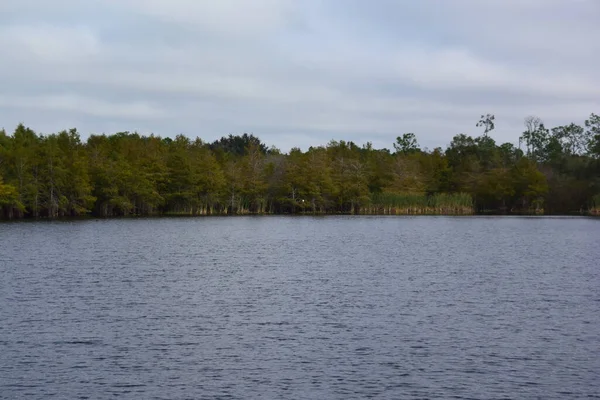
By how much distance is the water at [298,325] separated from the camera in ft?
59.8

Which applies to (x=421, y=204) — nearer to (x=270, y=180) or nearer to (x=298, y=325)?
(x=270, y=180)

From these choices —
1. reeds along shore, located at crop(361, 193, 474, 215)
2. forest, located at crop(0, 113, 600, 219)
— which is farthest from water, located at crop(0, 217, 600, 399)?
reeds along shore, located at crop(361, 193, 474, 215)

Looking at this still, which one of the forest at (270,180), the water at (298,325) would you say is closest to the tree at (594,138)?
the forest at (270,180)

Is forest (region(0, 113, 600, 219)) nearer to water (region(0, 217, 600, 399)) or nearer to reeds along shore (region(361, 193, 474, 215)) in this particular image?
reeds along shore (region(361, 193, 474, 215))

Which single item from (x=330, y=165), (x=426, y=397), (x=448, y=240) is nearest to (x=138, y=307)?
(x=426, y=397)

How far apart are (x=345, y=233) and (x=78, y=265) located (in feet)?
113

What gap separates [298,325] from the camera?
974 inches

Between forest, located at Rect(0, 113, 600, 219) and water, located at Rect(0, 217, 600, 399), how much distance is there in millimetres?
48585

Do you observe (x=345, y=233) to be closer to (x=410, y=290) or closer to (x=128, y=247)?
(x=128, y=247)

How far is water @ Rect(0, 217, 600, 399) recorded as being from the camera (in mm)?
18219

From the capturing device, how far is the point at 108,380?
1838 centimetres

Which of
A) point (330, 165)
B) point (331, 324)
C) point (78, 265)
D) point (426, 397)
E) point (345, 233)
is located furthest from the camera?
point (330, 165)

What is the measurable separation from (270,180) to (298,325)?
96.1m

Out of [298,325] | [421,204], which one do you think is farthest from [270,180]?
[298,325]
